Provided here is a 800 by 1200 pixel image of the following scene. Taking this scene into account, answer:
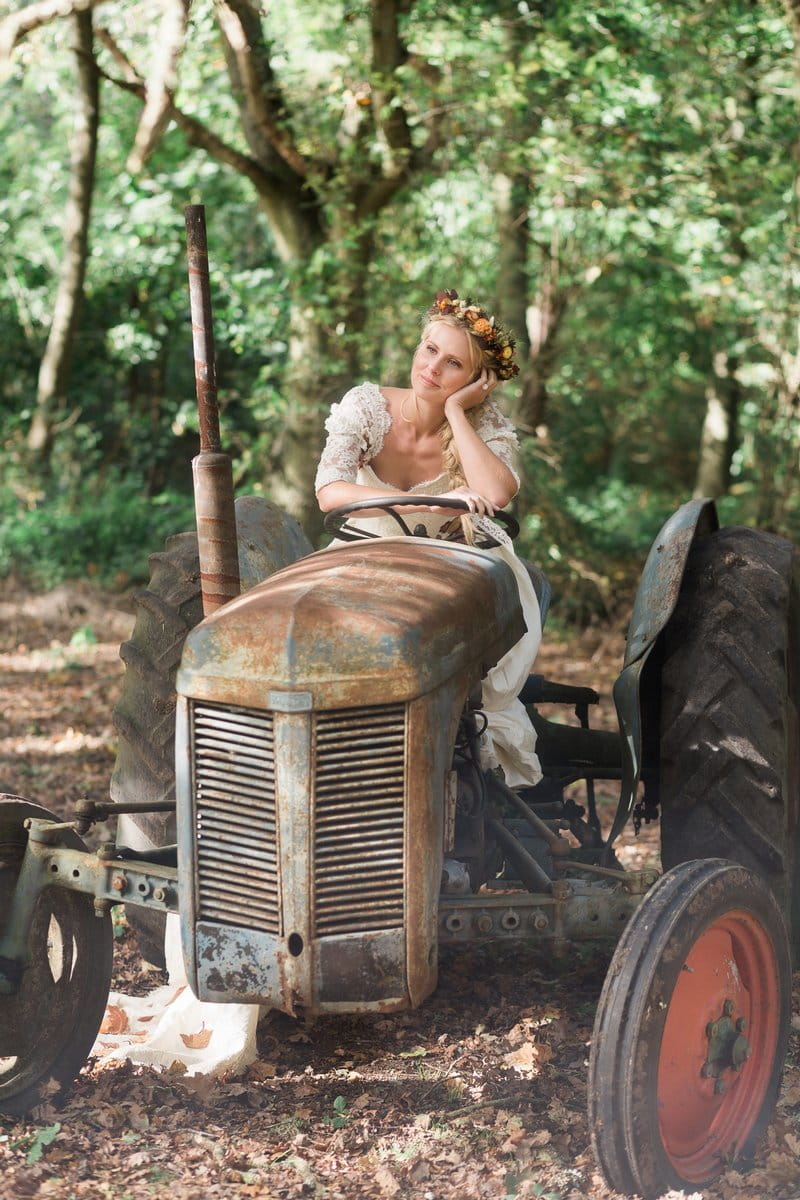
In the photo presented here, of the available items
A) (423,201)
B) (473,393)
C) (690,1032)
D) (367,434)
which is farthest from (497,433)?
(423,201)

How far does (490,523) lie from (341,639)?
1158 millimetres

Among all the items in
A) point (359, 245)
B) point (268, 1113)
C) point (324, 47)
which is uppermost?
point (324, 47)

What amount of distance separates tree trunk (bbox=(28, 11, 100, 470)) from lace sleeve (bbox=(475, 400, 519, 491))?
7757 mm

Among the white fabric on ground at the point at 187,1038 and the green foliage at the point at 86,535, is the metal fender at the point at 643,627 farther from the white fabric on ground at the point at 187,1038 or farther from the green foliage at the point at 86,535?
the green foliage at the point at 86,535

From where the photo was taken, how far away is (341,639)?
2834 millimetres

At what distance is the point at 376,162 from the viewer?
9.14 metres

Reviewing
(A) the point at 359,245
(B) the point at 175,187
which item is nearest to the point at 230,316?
(A) the point at 359,245

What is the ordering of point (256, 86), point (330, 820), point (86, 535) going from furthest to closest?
point (86, 535) < point (256, 86) < point (330, 820)

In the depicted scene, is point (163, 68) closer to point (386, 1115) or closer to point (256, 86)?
point (256, 86)

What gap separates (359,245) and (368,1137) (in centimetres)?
680

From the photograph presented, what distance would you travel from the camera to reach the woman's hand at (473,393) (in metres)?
4.10

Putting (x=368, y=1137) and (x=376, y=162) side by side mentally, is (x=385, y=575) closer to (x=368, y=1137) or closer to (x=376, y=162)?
(x=368, y=1137)

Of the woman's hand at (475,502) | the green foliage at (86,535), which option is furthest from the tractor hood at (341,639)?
the green foliage at (86,535)

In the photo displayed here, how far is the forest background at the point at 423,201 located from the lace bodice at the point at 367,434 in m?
3.12
